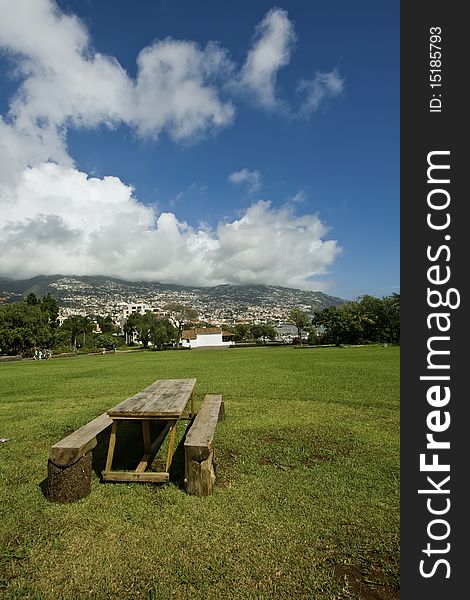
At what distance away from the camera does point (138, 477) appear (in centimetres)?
451

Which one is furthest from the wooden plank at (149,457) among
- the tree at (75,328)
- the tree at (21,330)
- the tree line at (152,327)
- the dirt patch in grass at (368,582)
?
the tree at (75,328)

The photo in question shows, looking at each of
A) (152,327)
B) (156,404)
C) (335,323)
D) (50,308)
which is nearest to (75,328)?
(50,308)

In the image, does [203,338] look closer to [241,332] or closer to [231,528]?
[241,332]

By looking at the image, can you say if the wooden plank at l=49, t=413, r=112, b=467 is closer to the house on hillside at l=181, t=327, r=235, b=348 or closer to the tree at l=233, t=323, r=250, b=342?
the house on hillside at l=181, t=327, r=235, b=348

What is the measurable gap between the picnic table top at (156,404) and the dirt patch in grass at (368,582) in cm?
235

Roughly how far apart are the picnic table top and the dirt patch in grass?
2351mm

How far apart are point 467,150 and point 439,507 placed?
3279mm

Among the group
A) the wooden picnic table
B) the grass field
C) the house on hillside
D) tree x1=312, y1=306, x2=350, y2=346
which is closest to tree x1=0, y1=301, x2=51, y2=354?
the house on hillside

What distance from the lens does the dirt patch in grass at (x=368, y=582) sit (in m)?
2.70

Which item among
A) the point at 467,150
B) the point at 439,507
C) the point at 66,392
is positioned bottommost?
the point at 66,392

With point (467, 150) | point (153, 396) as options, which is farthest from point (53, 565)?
point (467, 150)

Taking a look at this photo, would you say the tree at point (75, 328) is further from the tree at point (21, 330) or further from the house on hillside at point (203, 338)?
the house on hillside at point (203, 338)

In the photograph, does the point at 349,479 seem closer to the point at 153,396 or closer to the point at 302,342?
the point at 153,396

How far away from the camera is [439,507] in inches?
117
